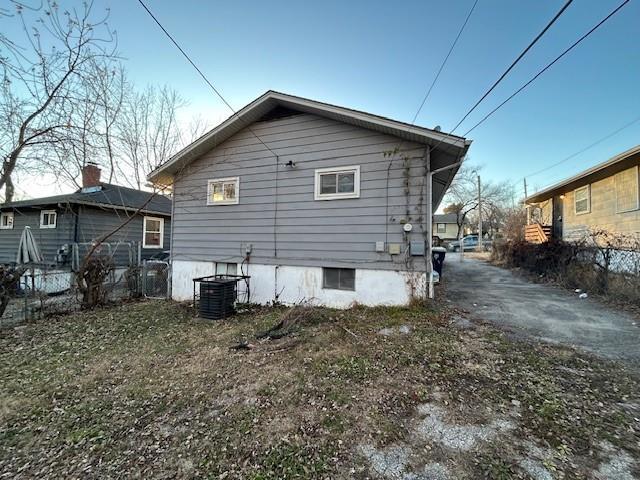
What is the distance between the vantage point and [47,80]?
22.1 feet

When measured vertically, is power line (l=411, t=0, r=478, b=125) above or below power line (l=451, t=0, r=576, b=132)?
above

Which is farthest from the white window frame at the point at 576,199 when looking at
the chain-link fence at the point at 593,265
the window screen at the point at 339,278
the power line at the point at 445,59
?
the window screen at the point at 339,278

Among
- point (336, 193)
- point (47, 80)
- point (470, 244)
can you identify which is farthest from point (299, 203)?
point (470, 244)

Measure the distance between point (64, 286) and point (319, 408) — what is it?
1110 cm

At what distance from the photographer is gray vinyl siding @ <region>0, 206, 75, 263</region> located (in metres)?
11.2

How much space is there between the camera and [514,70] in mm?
3785

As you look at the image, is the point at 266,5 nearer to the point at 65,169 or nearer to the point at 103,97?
the point at 103,97

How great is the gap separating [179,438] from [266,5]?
8128mm

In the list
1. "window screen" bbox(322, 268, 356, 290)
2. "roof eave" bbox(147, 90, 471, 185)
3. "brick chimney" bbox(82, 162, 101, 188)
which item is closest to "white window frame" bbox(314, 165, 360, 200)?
"roof eave" bbox(147, 90, 471, 185)

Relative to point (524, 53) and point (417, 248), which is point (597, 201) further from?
point (524, 53)

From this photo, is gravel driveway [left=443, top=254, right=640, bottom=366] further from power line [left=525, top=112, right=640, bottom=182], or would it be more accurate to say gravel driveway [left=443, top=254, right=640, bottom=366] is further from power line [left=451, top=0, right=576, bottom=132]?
power line [left=525, top=112, right=640, bottom=182]

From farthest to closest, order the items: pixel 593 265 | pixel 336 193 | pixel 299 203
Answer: pixel 593 265 → pixel 299 203 → pixel 336 193

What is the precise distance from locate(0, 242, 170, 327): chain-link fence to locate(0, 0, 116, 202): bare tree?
9.90 ft

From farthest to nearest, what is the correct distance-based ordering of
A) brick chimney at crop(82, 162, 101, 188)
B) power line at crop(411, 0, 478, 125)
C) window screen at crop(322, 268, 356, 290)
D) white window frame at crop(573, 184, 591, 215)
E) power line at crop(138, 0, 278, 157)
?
white window frame at crop(573, 184, 591, 215) → brick chimney at crop(82, 162, 101, 188) → window screen at crop(322, 268, 356, 290) → power line at crop(411, 0, 478, 125) → power line at crop(138, 0, 278, 157)
